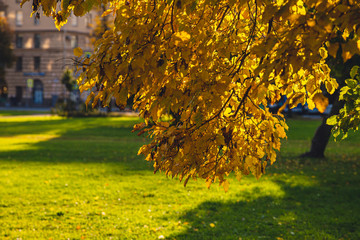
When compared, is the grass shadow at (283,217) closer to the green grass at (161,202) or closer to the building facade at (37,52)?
the green grass at (161,202)

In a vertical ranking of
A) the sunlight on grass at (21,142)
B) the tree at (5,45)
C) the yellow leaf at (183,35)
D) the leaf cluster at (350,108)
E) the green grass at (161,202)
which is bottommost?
the sunlight on grass at (21,142)

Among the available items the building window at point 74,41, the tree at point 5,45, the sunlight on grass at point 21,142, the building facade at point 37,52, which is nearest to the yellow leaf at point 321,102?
the sunlight on grass at point 21,142

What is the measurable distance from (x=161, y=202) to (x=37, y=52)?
51.6 meters

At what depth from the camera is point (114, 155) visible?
47.4 feet

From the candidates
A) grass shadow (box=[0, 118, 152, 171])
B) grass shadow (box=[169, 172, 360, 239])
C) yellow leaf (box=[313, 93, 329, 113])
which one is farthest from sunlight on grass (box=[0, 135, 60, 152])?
yellow leaf (box=[313, 93, 329, 113])

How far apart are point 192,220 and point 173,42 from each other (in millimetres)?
4700

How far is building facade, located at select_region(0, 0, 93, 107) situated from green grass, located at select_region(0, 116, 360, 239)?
42.2 metres

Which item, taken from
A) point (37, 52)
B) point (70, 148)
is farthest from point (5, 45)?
point (70, 148)

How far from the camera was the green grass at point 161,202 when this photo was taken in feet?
21.7

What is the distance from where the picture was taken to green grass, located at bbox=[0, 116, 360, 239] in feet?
21.7

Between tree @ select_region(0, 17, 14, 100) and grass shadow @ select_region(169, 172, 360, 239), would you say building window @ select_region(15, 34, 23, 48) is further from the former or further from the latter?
grass shadow @ select_region(169, 172, 360, 239)

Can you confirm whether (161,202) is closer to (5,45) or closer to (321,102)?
(321,102)

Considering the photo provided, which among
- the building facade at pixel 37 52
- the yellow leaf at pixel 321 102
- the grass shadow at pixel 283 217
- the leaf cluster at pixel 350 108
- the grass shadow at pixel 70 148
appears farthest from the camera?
the building facade at pixel 37 52

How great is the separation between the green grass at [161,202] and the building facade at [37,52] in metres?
42.2
